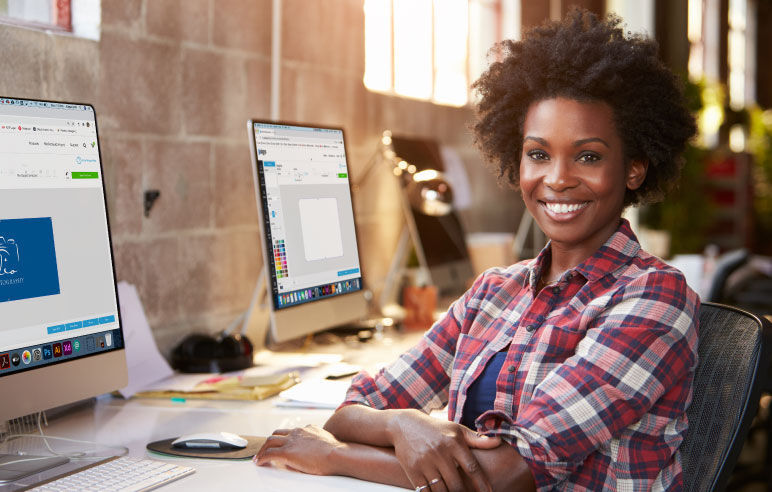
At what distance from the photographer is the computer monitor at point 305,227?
1.74 meters

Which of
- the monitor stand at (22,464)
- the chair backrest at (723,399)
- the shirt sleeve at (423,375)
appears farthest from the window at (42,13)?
the chair backrest at (723,399)

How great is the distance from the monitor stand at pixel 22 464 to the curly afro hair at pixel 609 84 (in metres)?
0.90

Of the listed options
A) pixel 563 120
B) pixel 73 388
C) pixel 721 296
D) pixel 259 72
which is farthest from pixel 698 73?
pixel 73 388

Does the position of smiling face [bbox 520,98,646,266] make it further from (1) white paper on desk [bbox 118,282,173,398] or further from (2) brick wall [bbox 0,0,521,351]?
(1) white paper on desk [bbox 118,282,173,398]

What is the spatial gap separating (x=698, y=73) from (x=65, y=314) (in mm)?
7436

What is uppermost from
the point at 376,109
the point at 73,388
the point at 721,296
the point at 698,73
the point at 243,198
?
the point at 698,73

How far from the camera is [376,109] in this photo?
2855 millimetres

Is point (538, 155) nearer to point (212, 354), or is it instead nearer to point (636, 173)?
point (636, 173)

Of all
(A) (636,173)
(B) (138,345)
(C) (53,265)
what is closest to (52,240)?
(C) (53,265)

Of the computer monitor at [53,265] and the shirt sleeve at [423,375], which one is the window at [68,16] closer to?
the computer monitor at [53,265]

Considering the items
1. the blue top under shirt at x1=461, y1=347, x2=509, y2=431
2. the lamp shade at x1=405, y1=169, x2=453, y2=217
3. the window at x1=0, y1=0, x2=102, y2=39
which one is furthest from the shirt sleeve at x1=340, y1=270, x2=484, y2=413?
the lamp shade at x1=405, y1=169, x2=453, y2=217

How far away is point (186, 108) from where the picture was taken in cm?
197

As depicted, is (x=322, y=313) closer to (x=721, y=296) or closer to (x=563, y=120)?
(x=563, y=120)

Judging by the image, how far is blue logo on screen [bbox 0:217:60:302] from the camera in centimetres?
115
